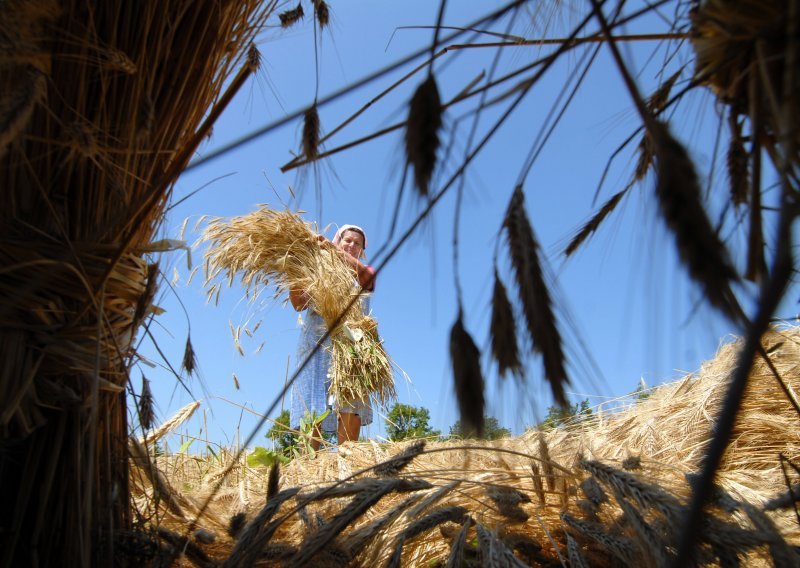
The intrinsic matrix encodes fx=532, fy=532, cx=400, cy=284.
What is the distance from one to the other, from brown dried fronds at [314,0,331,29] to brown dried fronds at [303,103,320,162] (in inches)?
10.9

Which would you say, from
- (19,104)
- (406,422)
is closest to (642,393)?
(406,422)

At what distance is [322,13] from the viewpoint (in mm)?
952

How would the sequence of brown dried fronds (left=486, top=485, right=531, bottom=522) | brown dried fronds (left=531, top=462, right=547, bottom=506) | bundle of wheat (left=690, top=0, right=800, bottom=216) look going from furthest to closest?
brown dried fronds (left=531, top=462, right=547, bottom=506) < brown dried fronds (left=486, top=485, right=531, bottom=522) < bundle of wheat (left=690, top=0, right=800, bottom=216)

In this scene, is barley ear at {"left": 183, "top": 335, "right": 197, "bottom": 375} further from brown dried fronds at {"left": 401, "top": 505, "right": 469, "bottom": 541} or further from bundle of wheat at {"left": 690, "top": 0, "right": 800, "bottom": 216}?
bundle of wheat at {"left": 690, "top": 0, "right": 800, "bottom": 216}

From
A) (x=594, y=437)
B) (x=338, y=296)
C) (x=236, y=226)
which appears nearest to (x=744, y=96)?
(x=594, y=437)

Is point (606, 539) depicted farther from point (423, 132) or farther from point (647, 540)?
point (423, 132)

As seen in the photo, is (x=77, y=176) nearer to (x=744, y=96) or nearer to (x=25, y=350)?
(x=25, y=350)

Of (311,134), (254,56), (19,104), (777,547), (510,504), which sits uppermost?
(254,56)

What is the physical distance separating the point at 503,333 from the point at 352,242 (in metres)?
4.06

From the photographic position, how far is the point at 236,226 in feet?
13.8

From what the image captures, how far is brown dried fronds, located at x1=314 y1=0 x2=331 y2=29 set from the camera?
94cm

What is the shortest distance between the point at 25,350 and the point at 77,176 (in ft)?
0.80

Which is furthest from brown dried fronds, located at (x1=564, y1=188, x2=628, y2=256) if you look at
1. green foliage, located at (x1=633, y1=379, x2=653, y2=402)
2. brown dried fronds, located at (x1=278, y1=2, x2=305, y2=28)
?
green foliage, located at (x1=633, y1=379, x2=653, y2=402)

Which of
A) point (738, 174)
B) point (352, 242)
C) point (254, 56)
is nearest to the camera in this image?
point (738, 174)
